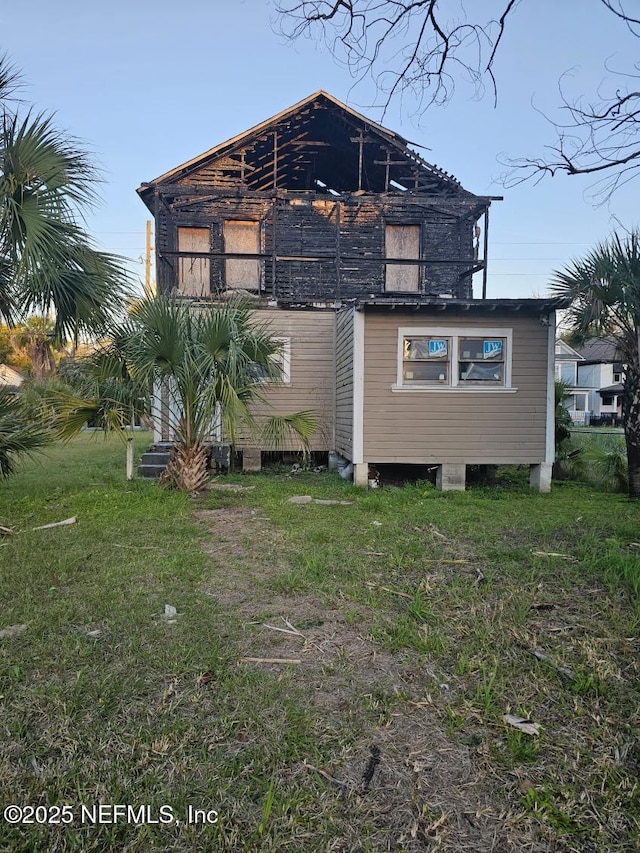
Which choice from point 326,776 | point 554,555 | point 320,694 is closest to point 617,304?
point 554,555

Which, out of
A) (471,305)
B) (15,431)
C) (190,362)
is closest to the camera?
(15,431)

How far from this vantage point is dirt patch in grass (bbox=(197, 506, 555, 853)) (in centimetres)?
188

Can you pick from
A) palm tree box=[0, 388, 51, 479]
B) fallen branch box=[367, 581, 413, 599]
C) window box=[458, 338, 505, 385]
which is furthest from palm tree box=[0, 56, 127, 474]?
window box=[458, 338, 505, 385]

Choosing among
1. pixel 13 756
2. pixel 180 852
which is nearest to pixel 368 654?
pixel 180 852

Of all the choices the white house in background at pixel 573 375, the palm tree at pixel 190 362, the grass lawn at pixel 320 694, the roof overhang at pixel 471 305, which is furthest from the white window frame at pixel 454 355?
the white house in background at pixel 573 375

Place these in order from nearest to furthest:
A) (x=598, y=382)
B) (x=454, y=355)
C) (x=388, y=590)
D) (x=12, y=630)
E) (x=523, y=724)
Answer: (x=523, y=724) < (x=12, y=630) < (x=388, y=590) < (x=454, y=355) < (x=598, y=382)

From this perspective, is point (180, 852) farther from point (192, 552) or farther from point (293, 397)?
point (293, 397)

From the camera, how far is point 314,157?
619 inches

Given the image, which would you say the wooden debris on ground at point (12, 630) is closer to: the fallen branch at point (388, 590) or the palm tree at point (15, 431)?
the fallen branch at point (388, 590)

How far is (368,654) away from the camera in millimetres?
3168

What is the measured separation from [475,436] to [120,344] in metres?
5.94

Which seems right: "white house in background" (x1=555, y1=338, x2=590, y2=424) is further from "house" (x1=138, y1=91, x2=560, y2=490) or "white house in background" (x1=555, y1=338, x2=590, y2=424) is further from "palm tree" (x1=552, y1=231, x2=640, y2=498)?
"palm tree" (x1=552, y1=231, x2=640, y2=498)

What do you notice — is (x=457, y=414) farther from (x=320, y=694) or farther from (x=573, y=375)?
(x=573, y=375)

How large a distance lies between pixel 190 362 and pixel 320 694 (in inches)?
216
